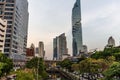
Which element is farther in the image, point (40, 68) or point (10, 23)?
point (10, 23)

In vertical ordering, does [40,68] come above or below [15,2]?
below

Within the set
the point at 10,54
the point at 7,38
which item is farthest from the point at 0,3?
the point at 10,54

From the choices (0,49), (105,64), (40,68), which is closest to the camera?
(105,64)

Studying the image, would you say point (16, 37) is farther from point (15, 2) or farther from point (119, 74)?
point (119, 74)

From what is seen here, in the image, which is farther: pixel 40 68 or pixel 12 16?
pixel 12 16

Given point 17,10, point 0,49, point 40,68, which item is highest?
point 17,10

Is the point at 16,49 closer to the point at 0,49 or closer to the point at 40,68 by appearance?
the point at 0,49

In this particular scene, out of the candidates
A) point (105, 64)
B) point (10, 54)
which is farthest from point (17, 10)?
point (105, 64)

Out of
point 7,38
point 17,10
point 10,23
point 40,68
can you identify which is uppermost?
point 17,10

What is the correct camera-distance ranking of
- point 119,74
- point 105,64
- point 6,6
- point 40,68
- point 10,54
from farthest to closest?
point 6,6 → point 10,54 → point 40,68 → point 105,64 → point 119,74
